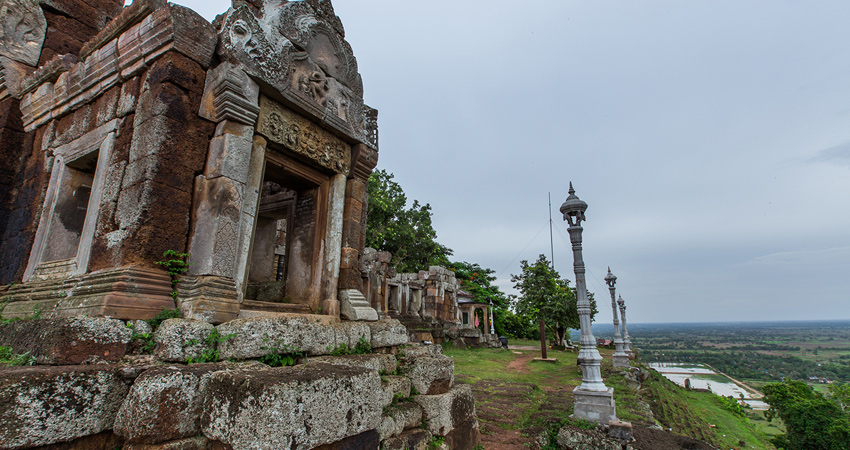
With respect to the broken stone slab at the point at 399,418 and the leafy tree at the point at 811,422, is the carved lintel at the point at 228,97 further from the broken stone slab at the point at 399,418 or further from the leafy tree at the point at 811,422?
the leafy tree at the point at 811,422

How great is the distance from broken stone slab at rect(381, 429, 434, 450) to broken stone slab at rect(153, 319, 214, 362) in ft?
5.37

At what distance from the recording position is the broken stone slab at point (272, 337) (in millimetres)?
2914

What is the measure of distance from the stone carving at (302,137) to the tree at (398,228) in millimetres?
20746

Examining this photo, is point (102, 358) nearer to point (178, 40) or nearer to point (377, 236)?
point (178, 40)

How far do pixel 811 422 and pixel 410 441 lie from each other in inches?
701

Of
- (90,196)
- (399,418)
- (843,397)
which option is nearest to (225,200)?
(90,196)

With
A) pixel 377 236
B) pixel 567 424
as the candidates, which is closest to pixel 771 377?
pixel 377 236

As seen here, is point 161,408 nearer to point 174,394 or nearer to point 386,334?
point 174,394

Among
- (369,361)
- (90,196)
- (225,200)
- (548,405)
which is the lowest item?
(548,405)

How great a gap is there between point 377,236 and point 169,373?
2363 centimetres

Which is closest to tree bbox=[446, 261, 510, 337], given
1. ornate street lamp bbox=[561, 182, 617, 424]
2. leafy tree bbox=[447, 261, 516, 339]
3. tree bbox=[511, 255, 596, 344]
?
leafy tree bbox=[447, 261, 516, 339]

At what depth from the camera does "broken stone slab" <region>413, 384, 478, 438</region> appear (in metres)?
3.89

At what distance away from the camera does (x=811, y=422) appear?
1403 centimetres

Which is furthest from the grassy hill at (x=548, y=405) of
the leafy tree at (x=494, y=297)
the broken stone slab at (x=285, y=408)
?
the leafy tree at (x=494, y=297)
